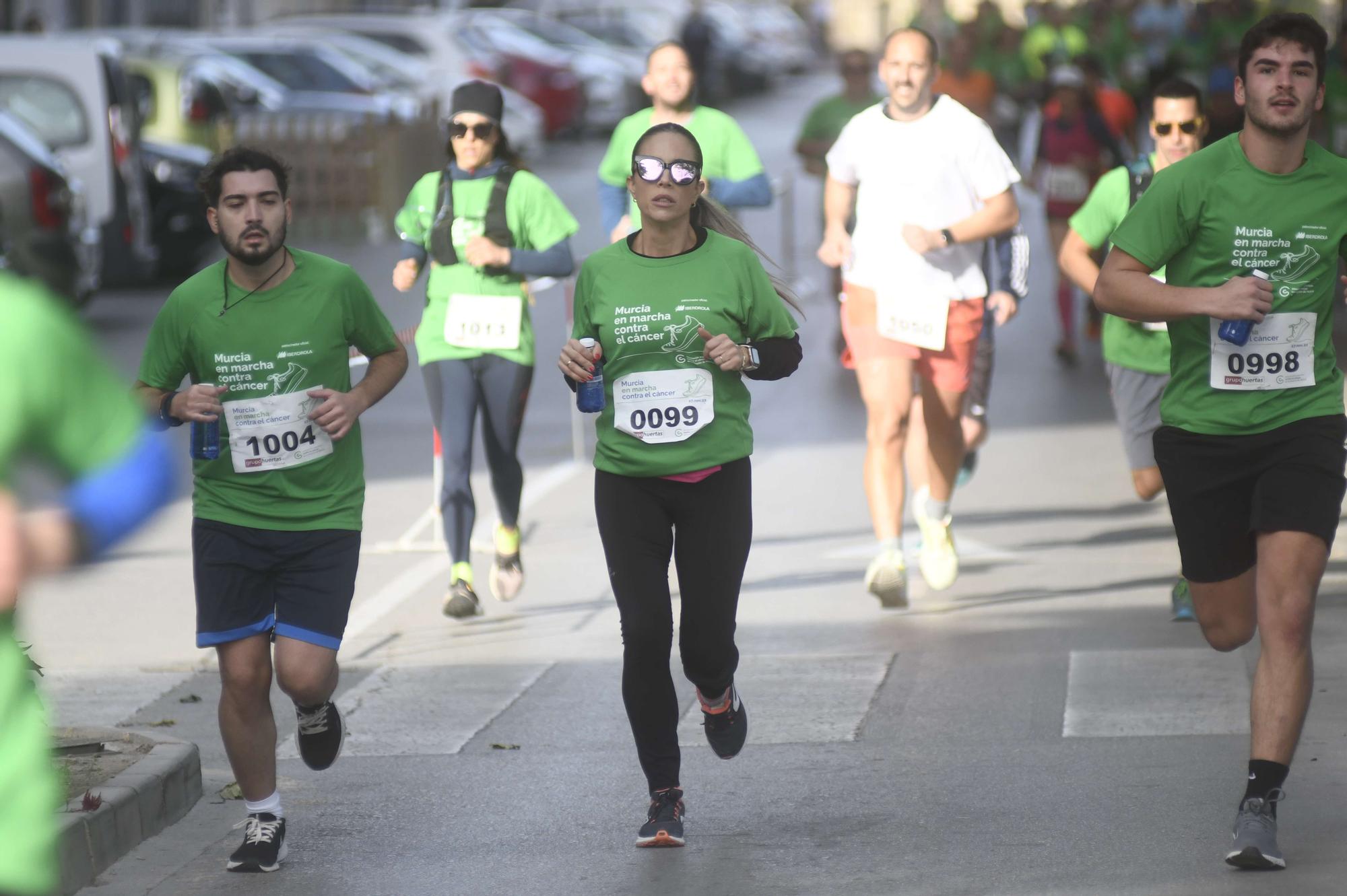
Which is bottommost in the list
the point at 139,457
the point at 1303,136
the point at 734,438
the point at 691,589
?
the point at 691,589

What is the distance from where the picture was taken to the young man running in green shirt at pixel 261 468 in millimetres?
5859

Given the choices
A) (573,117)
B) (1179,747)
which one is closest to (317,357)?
(1179,747)

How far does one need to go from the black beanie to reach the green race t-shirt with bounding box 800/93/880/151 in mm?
7068

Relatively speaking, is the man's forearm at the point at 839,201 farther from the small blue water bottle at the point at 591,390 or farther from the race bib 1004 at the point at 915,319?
the small blue water bottle at the point at 591,390

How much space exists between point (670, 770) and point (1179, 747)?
66.3 inches

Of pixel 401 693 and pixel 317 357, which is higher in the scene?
pixel 317 357

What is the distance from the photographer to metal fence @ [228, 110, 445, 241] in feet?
82.2

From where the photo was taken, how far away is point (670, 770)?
5.96 metres

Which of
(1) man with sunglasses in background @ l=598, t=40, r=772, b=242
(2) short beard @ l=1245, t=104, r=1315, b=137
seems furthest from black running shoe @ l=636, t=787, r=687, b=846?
(1) man with sunglasses in background @ l=598, t=40, r=772, b=242

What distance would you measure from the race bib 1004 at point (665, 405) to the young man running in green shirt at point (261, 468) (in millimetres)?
699

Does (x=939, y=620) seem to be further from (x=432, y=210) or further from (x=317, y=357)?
(x=317, y=357)

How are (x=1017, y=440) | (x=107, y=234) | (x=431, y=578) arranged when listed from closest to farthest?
(x=431, y=578)
(x=1017, y=440)
(x=107, y=234)

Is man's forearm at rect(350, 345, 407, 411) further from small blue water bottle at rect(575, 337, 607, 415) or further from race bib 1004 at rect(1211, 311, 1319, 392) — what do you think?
race bib 1004 at rect(1211, 311, 1319, 392)

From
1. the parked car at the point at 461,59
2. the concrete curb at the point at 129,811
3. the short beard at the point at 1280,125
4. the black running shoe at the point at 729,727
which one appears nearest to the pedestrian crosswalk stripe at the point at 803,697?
the black running shoe at the point at 729,727
